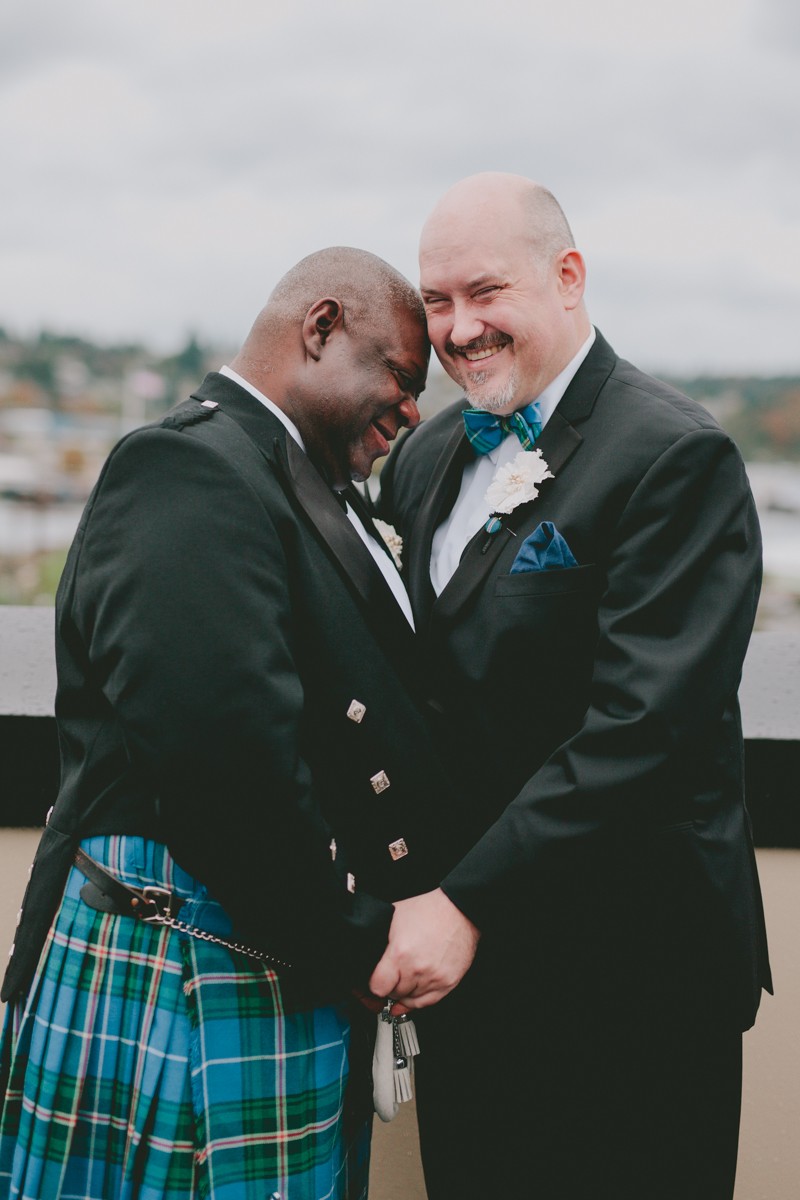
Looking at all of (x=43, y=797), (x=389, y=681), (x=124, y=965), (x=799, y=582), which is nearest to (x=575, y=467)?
(x=389, y=681)

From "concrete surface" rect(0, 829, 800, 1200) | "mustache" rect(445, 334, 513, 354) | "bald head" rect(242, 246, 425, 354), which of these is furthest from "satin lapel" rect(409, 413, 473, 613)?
"concrete surface" rect(0, 829, 800, 1200)

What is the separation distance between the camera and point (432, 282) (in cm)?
190

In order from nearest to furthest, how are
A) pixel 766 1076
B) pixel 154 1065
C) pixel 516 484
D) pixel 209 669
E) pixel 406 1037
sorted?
pixel 209 669
pixel 154 1065
pixel 406 1037
pixel 516 484
pixel 766 1076

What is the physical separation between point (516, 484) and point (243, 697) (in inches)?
27.3

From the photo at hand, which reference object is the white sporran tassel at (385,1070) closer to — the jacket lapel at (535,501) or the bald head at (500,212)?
the jacket lapel at (535,501)

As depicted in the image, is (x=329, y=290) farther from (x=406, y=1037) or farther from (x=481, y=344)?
(x=406, y=1037)

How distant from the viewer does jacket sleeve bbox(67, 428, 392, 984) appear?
4.40ft

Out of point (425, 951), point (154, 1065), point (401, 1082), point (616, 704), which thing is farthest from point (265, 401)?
point (401, 1082)

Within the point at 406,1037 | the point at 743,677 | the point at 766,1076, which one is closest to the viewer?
the point at 406,1037

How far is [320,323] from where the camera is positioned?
1646mm

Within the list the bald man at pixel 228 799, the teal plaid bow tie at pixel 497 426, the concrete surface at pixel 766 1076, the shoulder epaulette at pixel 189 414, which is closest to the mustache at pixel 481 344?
the teal plaid bow tie at pixel 497 426

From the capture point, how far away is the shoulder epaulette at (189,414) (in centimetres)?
145

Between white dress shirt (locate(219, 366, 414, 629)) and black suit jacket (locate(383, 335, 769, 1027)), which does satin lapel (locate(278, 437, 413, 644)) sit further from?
black suit jacket (locate(383, 335, 769, 1027))

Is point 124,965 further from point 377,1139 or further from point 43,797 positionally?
point 377,1139
